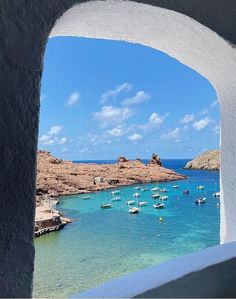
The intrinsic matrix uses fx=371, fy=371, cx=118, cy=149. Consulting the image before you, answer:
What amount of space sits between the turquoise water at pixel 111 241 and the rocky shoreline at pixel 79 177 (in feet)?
3.81

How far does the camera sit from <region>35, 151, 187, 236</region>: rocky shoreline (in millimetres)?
26519

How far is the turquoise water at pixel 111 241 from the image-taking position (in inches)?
637

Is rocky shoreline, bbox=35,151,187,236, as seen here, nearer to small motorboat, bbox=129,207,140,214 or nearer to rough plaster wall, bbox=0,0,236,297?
small motorboat, bbox=129,207,140,214

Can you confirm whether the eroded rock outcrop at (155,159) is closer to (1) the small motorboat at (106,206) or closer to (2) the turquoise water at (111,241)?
(2) the turquoise water at (111,241)

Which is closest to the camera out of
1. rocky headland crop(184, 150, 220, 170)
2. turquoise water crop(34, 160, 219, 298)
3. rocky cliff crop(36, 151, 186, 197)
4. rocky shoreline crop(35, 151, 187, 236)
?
turquoise water crop(34, 160, 219, 298)

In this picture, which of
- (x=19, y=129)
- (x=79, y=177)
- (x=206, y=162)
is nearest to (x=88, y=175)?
(x=79, y=177)

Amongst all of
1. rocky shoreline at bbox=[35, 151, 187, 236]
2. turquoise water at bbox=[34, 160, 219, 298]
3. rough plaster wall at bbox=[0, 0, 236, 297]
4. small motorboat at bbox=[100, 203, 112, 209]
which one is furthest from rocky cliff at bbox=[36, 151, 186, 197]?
rough plaster wall at bbox=[0, 0, 236, 297]

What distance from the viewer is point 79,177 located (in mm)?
38406

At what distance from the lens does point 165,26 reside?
1.73m

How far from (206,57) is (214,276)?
3.63 feet

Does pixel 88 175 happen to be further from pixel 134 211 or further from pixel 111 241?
pixel 111 241

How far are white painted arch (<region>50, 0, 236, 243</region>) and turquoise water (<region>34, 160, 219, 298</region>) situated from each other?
511 inches

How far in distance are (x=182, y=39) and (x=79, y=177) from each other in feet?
121

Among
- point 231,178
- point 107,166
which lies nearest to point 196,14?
point 231,178
